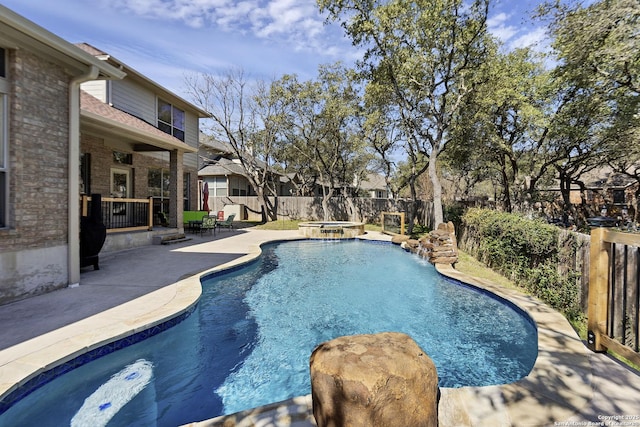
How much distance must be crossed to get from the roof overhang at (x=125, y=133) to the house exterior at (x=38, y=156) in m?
2.13

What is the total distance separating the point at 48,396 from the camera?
302 cm

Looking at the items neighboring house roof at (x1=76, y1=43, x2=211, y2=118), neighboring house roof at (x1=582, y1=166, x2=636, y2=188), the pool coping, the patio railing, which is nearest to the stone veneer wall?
the pool coping

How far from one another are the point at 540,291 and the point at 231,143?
1867cm

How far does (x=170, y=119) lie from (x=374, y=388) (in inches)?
619

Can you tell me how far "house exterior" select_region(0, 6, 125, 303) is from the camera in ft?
15.3

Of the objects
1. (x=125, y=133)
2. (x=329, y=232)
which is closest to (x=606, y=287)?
(x=125, y=133)

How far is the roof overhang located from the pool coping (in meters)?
5.49

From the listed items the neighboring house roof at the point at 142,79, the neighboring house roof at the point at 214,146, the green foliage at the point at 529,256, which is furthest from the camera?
the neighboring house roof at the point at 214,146

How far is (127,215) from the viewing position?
1092 centimetres

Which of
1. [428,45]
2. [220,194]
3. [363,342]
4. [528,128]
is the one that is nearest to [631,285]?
[363,342]

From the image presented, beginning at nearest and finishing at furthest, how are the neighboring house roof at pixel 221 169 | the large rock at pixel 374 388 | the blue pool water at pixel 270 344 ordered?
the large rock at pixel 374 388, the blue pool water at pixel 270 344, the neighboring house roof at pixel 221 169

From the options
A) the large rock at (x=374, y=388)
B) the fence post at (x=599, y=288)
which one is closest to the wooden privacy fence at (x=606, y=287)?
the fence post at (x=599, y=288)

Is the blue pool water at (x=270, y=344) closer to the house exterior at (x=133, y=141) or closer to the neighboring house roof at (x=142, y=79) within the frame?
the house exterior at (x=133, y=141)

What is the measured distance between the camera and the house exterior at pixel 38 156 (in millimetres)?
4676
